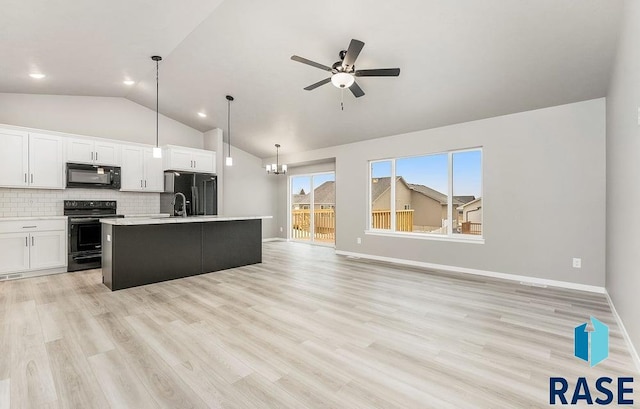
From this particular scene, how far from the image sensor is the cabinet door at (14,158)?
4477 millimetres

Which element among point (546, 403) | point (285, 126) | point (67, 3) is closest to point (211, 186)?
point (285, 126)

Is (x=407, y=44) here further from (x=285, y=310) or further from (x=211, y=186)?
(x=211, y=186)

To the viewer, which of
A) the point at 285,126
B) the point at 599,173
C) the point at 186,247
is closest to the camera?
the point at 599,173

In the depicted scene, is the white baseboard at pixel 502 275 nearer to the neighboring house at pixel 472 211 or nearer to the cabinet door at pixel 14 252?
the neighboring house at pixel 472 211

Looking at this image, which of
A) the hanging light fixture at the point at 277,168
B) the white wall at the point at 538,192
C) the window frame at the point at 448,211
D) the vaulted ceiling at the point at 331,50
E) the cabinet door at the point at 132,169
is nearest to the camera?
the vaulted ceiling at the point at 331,50

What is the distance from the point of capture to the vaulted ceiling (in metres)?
2.91

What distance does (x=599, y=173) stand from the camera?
3805 mm

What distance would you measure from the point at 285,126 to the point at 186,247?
318cm

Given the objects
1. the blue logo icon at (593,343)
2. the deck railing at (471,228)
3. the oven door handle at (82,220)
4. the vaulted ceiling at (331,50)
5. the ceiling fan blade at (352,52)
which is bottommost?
the blue logo icon at (593,343)

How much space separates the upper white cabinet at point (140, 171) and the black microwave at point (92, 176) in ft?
0.51

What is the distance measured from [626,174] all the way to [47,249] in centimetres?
750

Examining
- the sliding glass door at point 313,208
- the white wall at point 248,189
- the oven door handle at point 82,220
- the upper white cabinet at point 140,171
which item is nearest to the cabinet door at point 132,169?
the upper white cabinet at point 140,171

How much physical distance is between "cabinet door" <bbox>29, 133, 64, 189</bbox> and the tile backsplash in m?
0.33

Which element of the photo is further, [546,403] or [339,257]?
[339,257]
